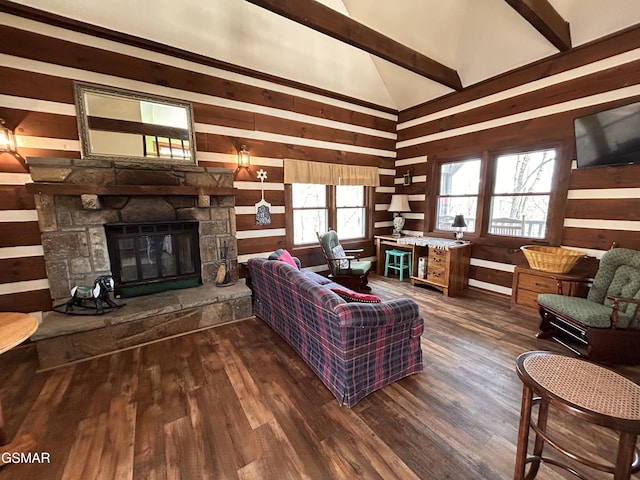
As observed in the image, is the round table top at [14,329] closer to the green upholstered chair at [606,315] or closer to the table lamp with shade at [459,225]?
the green upholstered chair at [606,315]

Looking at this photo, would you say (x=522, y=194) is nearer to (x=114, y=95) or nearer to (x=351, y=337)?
(x=351, y=337)

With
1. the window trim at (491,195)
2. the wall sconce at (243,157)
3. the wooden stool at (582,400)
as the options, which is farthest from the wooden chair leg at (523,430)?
the wall sconce at (243,157)

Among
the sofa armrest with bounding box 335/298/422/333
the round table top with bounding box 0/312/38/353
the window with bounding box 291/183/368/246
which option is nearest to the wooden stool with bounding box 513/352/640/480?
the sofa armrest with bounding box 335/298/422/333

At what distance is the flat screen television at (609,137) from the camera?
265 centimetres

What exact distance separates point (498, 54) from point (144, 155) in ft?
15.2

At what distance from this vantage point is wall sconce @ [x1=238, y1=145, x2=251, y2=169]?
3639mm

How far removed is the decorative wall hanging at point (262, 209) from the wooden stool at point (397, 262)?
2.33m

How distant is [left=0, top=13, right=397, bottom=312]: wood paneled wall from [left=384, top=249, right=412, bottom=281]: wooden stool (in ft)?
4.55

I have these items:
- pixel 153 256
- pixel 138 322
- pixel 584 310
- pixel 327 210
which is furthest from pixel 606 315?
pixel 153 256

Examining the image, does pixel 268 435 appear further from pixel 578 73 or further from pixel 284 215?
pixel 578 73

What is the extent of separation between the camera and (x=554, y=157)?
3.35m

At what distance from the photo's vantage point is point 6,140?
247 centimetres

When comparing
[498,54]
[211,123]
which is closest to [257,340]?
[211,123]

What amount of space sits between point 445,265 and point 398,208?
1.48 meters
